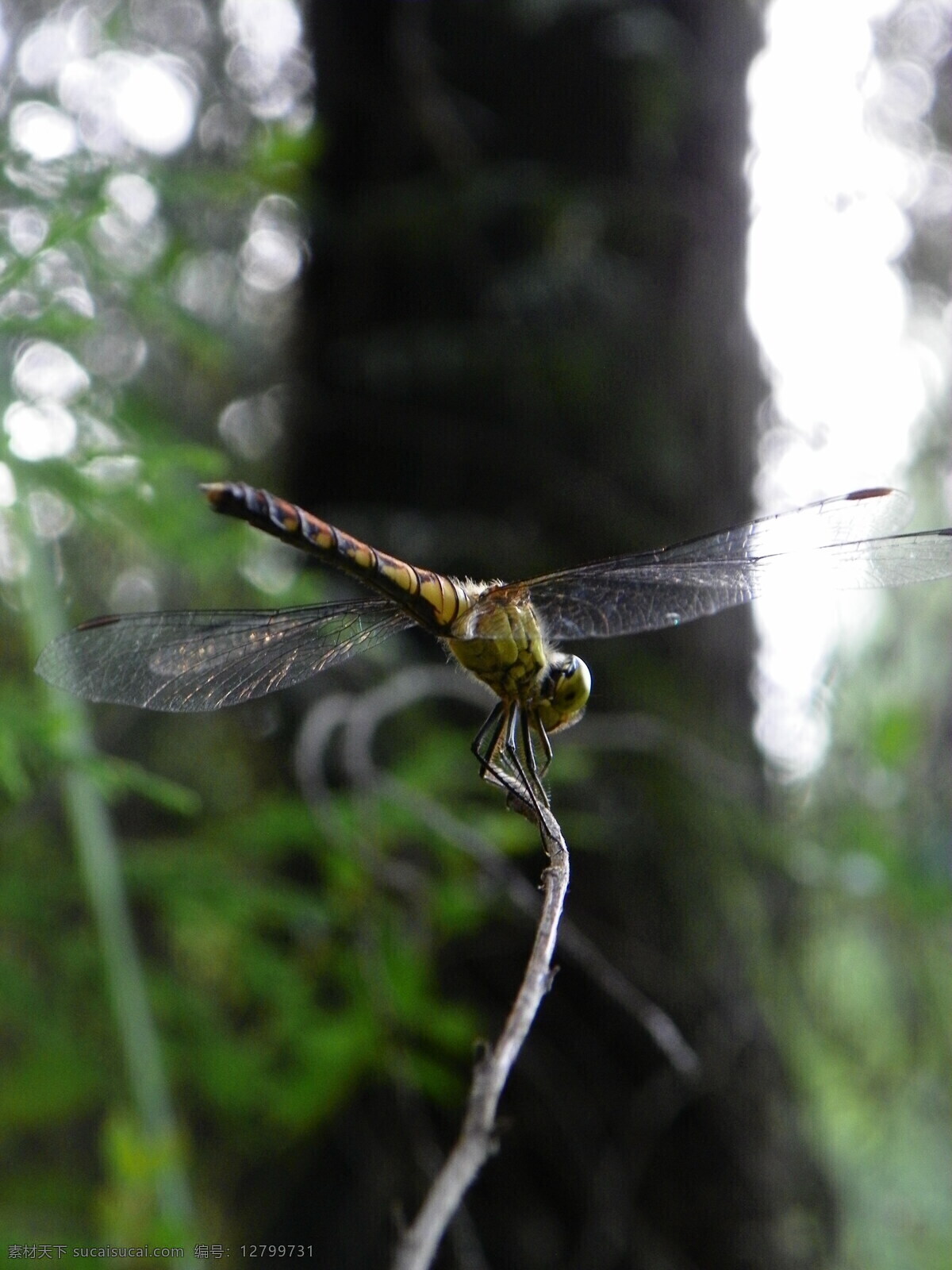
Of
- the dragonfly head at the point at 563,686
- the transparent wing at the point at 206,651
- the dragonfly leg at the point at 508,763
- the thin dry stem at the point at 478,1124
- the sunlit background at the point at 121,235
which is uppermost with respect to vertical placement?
the sunlit background at the point at 121,235

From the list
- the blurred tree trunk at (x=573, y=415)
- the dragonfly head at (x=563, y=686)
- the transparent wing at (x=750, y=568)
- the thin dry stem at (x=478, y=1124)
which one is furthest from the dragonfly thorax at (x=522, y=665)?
the blurred tree trunk at (x=573, y=415)

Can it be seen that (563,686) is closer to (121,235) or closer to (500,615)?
(500,615)

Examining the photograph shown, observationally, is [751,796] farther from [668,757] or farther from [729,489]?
[729,489]

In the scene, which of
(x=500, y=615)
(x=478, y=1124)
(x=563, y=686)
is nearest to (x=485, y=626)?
(x=500, y=615)

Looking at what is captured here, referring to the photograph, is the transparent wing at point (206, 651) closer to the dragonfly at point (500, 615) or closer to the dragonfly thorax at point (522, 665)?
the dragonfly at point (500, 615)

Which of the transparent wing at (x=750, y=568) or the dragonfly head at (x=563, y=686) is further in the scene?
the transparent wing at (x=750, y=568)

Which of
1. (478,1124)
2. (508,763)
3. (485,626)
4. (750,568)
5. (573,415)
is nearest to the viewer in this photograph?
(478,1124)
